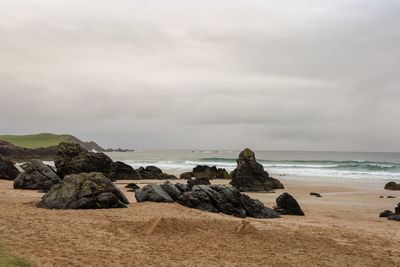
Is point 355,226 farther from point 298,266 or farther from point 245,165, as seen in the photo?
point 245,165

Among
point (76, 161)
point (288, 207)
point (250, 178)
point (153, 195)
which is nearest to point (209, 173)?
point (250, 178)

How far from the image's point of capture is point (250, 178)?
4191 cm

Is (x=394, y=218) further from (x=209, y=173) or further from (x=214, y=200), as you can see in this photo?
(x=209, y=173)

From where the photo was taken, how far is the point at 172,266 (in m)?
11.4

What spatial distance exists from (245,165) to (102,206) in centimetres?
2380

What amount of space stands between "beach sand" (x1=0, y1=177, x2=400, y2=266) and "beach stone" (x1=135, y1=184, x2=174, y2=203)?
2176mm

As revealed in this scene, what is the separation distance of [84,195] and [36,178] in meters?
11.3

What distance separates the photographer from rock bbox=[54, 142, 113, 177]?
4050 cm

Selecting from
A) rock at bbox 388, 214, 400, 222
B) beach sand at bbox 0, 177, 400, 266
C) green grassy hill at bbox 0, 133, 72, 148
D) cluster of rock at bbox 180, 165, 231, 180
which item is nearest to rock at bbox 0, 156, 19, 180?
beach sand at bbox 0, 177, 400, 266

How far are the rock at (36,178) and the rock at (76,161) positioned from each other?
8811 millimetres

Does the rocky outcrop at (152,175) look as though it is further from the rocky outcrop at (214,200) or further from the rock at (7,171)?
the rocky outcrop at (214,200)

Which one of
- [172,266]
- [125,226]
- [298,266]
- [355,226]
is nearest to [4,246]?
[172,266]

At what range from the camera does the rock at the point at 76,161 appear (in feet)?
133

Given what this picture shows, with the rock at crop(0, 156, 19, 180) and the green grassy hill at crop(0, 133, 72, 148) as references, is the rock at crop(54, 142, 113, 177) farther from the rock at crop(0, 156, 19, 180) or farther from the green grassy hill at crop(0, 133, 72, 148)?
the green grassy hill at crop(0, 133, 72, 148)
